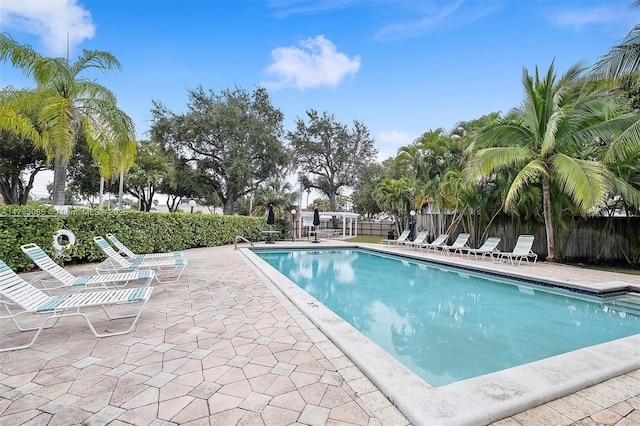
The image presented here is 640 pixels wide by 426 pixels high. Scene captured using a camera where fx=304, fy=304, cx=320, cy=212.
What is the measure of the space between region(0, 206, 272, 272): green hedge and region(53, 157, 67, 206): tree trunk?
2.36ft

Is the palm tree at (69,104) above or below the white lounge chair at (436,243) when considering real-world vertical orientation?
above

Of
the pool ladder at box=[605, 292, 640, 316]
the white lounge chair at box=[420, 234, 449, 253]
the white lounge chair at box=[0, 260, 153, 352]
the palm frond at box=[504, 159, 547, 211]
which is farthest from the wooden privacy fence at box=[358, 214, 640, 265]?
the white lounge chair at box=[0, 260, 153, 352]

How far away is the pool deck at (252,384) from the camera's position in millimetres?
2117

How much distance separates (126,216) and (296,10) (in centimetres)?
975

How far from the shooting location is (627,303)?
6.33 meters

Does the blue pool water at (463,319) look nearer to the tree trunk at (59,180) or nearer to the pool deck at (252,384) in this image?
the pool deck at (252,384)

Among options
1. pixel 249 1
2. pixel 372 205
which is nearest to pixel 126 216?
pixel 249 1

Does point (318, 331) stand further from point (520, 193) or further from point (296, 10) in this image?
point (296, 10)

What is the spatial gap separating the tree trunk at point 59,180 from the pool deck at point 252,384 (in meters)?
5.68

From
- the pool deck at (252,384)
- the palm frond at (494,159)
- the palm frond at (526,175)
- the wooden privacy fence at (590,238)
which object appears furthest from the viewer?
the wooden privacy fence at (590,238)

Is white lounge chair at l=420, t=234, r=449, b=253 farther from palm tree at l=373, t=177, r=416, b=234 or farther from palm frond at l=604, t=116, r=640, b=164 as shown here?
palm frond at l=604, t=116, r=640, b=164

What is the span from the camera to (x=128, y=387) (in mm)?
2461

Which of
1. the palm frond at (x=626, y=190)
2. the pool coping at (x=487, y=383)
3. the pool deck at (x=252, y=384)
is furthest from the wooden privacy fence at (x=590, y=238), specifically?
the pool deck at (x=252, y=384)

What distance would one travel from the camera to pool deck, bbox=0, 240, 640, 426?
83.4 inches
